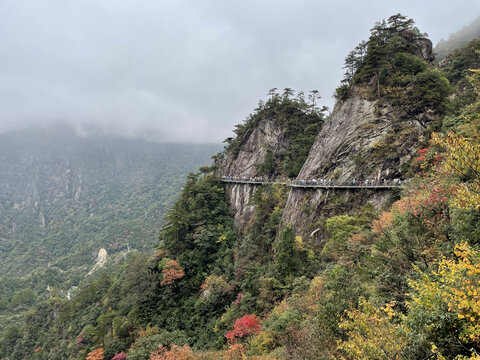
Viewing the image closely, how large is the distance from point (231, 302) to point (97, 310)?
29.5m

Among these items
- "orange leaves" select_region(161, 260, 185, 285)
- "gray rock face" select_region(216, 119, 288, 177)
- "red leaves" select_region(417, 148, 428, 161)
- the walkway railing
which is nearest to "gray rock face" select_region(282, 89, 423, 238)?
the walkway railing

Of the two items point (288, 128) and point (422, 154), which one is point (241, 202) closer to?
point (288, 128)

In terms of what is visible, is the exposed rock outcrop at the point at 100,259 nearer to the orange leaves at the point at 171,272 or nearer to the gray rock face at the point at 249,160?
the gray rock face at the point at 249,160

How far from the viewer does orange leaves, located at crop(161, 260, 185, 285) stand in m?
30.3

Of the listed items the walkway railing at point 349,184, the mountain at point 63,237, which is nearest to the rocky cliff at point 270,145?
the walkway railing at point 349,184

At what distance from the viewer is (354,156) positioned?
25.5 m

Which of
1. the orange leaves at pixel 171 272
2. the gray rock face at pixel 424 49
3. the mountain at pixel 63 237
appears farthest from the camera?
the mountain at pixel 63 237

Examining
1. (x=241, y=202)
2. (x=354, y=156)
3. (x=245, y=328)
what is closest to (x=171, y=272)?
(x=245, y=328)

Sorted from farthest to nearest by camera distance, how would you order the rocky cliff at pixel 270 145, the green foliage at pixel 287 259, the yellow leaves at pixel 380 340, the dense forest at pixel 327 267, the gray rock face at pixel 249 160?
the gray rock face at pixel 249 160 → the rocky cliff at pixel 270 145 → the green foliage at pixel 287 259 → the dense forest at pixel 327 267 → the yellow leaves at pixel 380 340

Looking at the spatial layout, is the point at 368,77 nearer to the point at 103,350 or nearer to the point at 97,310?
the point at 103,350

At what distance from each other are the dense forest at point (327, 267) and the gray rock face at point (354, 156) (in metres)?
0.98

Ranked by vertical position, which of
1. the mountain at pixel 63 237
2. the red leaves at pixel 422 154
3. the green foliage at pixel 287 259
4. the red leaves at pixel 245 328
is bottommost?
the mountain at pixel 63 237

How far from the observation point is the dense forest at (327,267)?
6481 mm

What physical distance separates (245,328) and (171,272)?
15008 millimetres
